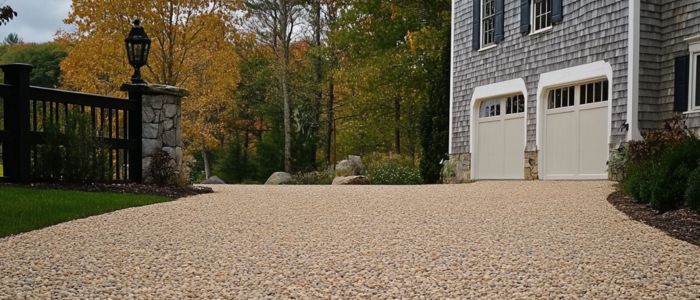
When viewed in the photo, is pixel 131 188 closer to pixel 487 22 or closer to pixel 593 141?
pixel 593 141

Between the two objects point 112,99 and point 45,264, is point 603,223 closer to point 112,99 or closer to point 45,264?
point 45,264

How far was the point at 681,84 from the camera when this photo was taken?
1127cm

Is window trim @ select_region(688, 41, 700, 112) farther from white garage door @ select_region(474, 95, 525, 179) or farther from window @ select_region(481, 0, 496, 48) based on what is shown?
window @ select_region(481, 0, 496, 48)

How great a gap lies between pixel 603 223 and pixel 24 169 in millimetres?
7411

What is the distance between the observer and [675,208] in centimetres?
803

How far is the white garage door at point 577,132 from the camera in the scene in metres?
12.6

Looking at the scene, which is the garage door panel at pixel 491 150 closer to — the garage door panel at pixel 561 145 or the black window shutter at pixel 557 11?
the garage door panel at pixel 561 145

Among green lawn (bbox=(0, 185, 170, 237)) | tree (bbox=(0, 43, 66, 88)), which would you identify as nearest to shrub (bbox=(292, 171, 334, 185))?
green lawn (bbox=(0, 185, 170, 237))

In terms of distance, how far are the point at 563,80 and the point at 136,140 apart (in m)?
7.44

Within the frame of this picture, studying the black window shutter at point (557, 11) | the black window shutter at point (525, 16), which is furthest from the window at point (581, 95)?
the black window shutter at point (525, 16)

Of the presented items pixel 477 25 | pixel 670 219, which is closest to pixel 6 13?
pixel 670 219

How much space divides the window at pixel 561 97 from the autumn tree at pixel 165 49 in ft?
36.8

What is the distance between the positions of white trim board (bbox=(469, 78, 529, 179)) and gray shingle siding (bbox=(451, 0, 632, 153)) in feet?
0.40

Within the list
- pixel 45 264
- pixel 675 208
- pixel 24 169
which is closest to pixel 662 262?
pixel 675 208
